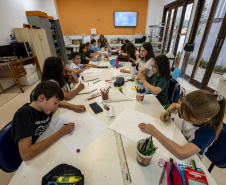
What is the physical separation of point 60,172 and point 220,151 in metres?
0.99

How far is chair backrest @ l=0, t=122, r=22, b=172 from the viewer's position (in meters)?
0.70

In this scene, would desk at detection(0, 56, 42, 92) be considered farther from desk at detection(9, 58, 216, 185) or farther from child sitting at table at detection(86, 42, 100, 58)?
desk at detection(9, 58, 216, 185)

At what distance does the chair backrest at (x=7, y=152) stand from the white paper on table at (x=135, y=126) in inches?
25.7

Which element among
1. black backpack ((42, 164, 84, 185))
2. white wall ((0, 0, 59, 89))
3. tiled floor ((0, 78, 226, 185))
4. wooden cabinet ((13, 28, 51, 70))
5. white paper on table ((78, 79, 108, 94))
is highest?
Result: white wall ((0, 0, 59, 89))

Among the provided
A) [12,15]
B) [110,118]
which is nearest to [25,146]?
[110,118]

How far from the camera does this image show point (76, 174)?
1.78 feet

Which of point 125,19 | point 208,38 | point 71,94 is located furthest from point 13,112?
point 125,19

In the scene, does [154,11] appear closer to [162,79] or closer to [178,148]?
[162,79]

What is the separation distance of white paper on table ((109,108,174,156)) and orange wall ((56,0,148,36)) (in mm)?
5618

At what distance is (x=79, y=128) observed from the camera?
0.85 metres

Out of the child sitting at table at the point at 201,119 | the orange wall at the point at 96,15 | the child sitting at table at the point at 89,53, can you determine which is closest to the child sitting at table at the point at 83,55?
the child sitting at table at the point at 89,53

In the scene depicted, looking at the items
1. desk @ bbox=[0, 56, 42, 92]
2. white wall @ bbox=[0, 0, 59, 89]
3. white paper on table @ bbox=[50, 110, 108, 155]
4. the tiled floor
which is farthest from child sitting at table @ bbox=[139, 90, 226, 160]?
white wall @ bbox=[0, 0, 59, 89]

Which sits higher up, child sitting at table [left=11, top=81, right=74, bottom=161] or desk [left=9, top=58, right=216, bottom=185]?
child sitting at table [left=11, top=81, right=74, bottom=161]

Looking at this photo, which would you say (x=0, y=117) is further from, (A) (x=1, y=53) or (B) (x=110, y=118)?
(B) (x=110, y=118)
